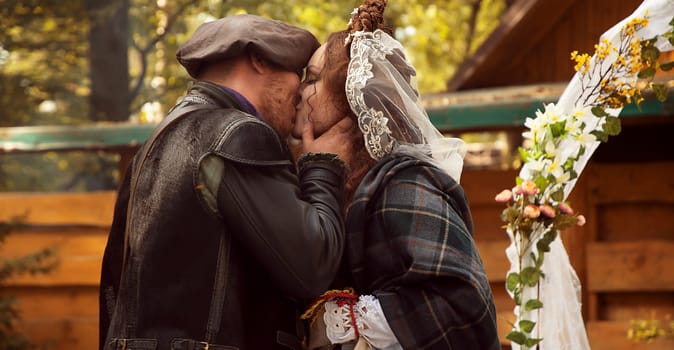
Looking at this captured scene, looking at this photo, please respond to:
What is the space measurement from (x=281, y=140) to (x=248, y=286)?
1.39 ft

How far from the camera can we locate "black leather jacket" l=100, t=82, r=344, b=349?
2.70m

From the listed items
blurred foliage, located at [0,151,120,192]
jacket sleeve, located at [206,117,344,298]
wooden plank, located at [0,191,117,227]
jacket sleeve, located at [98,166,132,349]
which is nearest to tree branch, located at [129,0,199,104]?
blurred foliage, located at [0,151,120,192]

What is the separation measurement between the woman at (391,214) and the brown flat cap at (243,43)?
0.13 m

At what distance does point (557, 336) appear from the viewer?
4.36 metres

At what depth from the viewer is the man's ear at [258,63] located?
9.80 ft

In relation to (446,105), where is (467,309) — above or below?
below

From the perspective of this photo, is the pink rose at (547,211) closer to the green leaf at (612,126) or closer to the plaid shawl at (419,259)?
the green leaf at (612,126)

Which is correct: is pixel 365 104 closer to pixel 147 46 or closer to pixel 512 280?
pixel 512 280

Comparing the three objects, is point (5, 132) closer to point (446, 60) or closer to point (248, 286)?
point (248, 286)

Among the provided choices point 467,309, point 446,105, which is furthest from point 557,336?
point 446,105

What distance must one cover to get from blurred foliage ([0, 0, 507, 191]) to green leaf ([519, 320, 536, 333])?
719cm

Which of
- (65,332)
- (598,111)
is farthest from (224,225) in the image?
(65,332)

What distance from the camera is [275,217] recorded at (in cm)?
268

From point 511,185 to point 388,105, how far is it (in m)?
4.00
